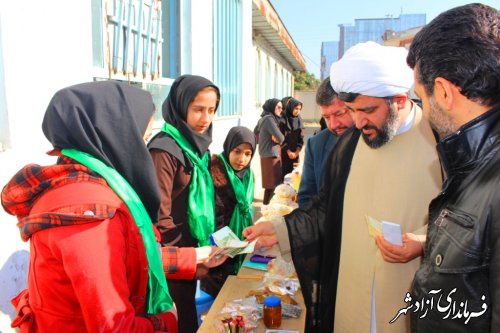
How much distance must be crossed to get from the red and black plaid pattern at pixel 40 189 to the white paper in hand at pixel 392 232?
1.15 metres

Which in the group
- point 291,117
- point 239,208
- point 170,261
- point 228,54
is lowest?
point 239,208

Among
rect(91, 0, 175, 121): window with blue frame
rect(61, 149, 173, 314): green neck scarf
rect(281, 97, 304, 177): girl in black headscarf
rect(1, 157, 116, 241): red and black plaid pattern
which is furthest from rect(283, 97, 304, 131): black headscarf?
rect(1, 157, 116, 241): red and black plaid pattern

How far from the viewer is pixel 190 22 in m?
5.87

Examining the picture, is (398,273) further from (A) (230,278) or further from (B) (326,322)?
(A) (230,278)

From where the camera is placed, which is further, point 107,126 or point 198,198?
point 198,198

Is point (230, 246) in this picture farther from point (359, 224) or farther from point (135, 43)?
point (135, 43)

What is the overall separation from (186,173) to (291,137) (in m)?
5.32

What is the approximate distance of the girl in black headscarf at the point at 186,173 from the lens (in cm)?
240

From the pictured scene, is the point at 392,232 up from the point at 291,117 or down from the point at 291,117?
down

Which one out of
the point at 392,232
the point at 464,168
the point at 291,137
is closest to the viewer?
the point at 464,168

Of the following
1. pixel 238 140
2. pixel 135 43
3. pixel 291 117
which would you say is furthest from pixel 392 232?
pixel 291 117

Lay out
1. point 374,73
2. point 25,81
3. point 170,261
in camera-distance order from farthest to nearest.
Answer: point 25,81
point 374,73
point 170,261

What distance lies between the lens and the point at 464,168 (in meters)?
1.06

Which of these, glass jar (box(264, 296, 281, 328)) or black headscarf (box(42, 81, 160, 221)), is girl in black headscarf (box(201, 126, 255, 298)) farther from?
black headscarf (box(42, 81, 160, 221))
